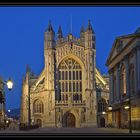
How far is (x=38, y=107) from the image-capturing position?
3652 inches

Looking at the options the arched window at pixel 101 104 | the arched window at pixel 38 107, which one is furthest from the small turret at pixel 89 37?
the arched window at pixel 38 107

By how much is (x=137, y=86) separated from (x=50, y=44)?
47653mm

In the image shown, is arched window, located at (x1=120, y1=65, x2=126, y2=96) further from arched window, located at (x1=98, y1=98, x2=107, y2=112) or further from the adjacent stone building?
arched window, located at (x1=98, y1=98, x2=107, y2=112)

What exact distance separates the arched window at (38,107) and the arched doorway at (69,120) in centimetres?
513

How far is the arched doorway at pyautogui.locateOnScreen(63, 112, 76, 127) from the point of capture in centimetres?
9150

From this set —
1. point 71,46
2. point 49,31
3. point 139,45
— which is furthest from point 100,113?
point 139,45

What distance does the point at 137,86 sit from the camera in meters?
48.2

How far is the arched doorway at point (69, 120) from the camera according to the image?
91.5 m

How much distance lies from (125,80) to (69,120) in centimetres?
3646

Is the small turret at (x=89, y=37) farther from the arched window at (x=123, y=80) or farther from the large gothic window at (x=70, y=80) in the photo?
the arched window at (x=123, y=80)

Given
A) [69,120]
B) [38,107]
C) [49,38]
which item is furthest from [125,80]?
[49,38]

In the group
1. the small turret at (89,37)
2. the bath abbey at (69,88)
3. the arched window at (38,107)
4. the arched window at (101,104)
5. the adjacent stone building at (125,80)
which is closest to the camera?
the adjacent stone building at (125,80)

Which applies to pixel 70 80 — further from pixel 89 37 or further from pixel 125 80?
pixel 125 80

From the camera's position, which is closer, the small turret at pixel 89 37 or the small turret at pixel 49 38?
the small turret at pixel 89 37
